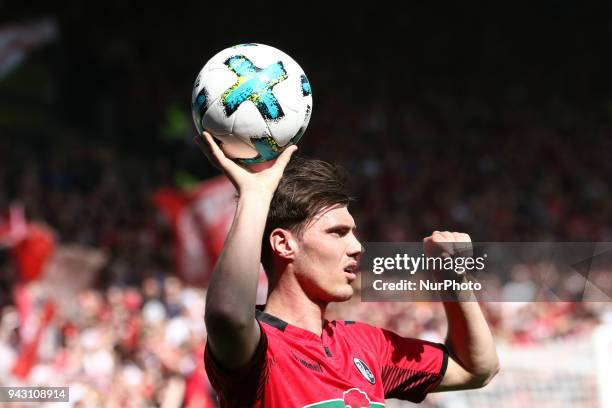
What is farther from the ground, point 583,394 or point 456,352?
point 456,352

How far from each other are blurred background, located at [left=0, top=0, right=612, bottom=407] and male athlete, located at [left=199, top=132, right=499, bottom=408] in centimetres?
310

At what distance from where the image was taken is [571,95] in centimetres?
2030

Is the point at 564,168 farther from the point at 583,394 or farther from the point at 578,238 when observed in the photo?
the point at 583,394

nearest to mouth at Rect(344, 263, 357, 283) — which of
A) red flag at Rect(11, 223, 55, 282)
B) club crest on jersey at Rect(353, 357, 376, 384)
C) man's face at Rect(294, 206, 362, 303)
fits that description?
man's face at Rect(294, 206, 362, 303)

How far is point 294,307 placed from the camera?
3143 millimetres

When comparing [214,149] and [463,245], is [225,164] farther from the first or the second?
[463,245]

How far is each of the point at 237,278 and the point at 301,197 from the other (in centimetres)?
59

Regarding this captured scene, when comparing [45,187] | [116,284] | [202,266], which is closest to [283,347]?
[202,266]

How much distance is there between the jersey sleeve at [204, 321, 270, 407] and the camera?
272cm

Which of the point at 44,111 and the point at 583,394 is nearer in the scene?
the point at 583,394

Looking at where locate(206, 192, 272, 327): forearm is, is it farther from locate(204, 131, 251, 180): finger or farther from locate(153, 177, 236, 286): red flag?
locate(153, 177, 236, 286): red flag

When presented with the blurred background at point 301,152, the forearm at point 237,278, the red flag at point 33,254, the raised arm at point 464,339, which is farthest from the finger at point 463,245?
the red flag at point 33,254

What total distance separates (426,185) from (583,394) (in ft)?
28.6

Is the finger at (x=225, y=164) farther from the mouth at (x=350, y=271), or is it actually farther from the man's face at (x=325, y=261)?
the mouth at (x=350, y=271)
